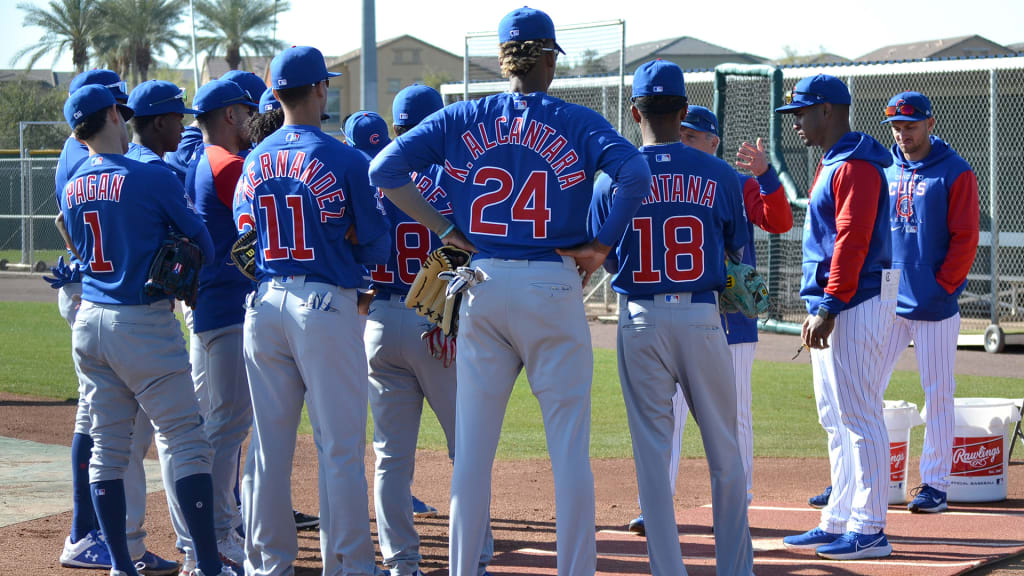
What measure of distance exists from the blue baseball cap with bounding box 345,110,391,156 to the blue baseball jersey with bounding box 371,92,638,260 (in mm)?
1531

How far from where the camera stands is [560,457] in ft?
13.9

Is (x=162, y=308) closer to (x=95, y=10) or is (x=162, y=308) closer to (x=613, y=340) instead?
(x=613, y=340)

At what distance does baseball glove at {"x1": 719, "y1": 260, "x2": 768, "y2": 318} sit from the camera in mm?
4891

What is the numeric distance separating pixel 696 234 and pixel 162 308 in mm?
2418

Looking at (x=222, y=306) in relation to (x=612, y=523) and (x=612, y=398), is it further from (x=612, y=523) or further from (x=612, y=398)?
(x=612, y=398)

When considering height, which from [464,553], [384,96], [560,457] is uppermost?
[384,96]

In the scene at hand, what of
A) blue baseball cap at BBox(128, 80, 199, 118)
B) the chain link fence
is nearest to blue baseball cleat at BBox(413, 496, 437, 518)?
blue baseball cap at BBox(128, 80, 199, 118)

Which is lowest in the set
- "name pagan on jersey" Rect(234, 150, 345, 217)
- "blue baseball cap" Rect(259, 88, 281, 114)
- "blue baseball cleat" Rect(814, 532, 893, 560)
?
"blue baseball cleat" Rect(814, 532, 893, 560)

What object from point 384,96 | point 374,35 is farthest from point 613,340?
point 384,96

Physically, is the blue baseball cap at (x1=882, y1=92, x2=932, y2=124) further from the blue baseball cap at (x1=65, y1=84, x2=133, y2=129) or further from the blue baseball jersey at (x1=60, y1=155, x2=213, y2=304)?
the blue baseball cap at (x1=65, y1=84, x2=133, y2=129)

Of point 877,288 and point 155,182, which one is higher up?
point 155,182

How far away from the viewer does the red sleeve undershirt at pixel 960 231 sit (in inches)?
256

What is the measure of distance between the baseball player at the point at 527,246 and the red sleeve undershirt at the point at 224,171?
1.17 metres


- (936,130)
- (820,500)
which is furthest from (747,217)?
(936,130)
